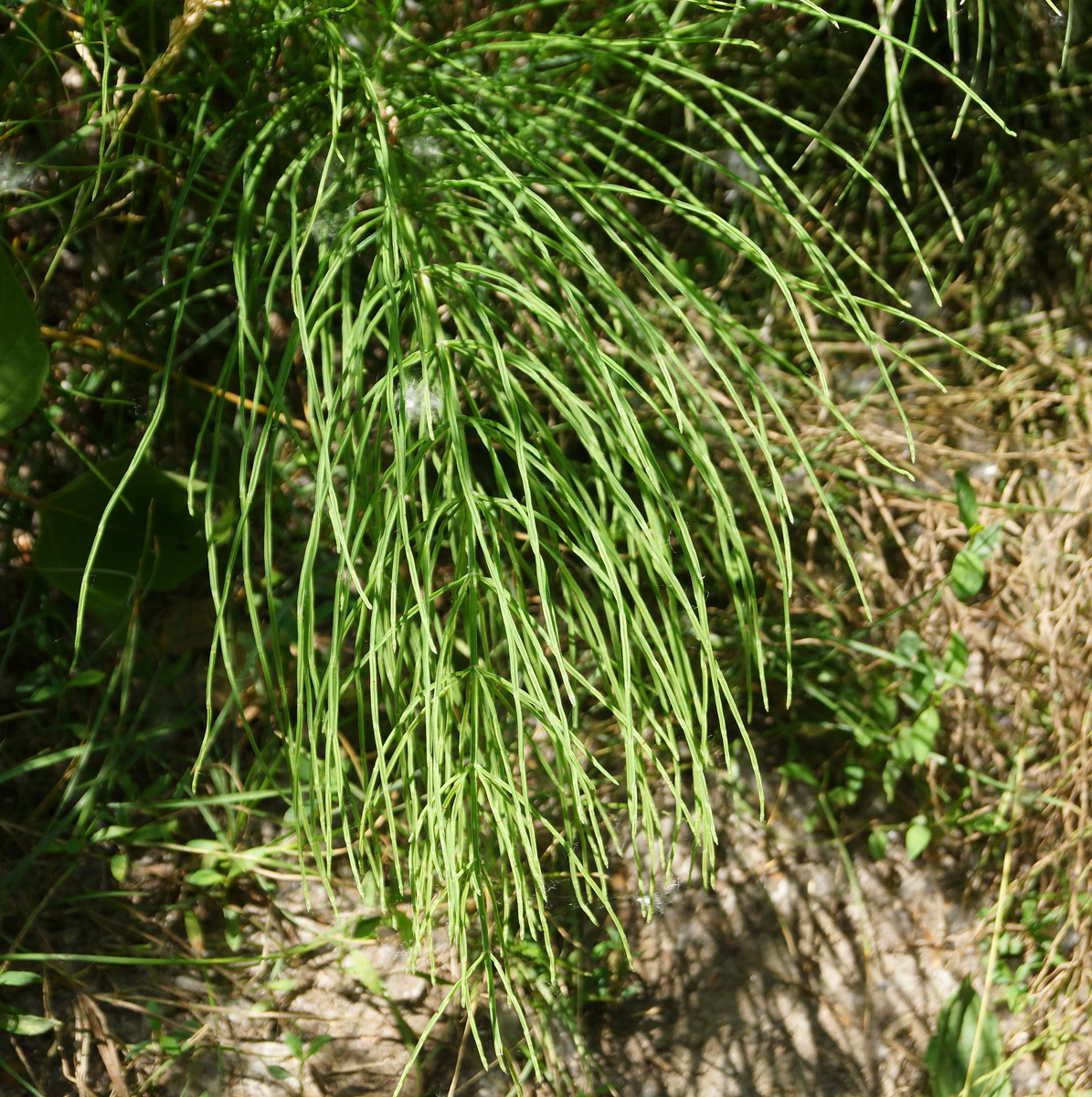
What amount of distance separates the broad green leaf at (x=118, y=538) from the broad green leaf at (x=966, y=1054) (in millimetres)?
1017

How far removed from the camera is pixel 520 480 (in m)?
1.13

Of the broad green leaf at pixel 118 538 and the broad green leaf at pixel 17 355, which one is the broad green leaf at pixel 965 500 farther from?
the broad green leaf at pixel 17 355

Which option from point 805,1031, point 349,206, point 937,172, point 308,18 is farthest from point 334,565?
point 937,172

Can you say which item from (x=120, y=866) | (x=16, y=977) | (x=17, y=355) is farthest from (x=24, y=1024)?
(x=17, y=355)

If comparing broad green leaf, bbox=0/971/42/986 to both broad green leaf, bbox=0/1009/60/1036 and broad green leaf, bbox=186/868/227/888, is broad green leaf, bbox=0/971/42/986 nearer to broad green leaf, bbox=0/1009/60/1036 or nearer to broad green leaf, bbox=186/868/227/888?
broad green leaf, bbox=0/1009/60/1036

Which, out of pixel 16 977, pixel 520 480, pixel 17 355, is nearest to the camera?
pixel 17 355

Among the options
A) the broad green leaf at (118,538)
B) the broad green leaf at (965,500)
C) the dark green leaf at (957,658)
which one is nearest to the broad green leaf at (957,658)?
the dark green leaf at (957,658)

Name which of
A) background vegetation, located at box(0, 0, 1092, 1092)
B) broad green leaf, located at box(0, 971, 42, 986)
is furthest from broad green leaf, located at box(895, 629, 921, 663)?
broad green leaf, located at box(0, 971, 42, 986)

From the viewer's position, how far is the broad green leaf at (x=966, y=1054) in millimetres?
1188

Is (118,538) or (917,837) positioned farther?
(917,837)

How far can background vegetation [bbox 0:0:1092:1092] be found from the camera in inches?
33.1

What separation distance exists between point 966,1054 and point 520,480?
0.86 metres

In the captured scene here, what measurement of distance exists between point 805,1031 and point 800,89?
3.72 feet

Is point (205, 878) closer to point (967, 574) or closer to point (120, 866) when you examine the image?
point (120, 866)
